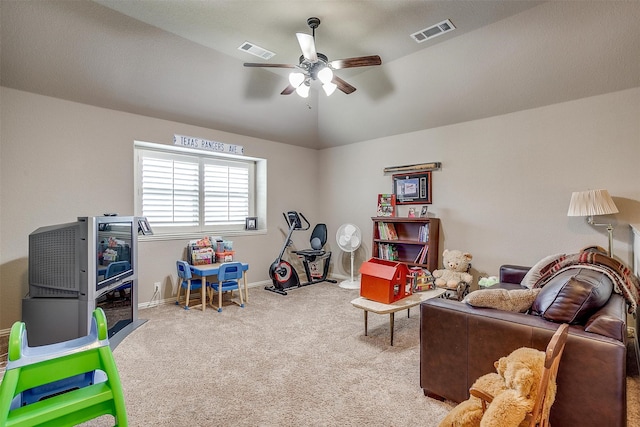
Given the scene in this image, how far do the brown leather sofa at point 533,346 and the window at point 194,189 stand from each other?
3.71 metres

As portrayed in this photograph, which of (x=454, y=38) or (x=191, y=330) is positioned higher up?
(x=454, y=38)

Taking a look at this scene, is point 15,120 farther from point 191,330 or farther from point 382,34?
point 382,34

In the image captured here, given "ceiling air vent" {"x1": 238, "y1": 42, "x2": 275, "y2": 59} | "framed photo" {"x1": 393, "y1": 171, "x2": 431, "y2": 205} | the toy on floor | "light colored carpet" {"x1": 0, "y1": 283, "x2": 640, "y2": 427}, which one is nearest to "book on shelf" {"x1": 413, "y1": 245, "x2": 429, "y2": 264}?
"framed photo" {"x1": 393, "y1": 171, "x2": 431, "y2": 205}

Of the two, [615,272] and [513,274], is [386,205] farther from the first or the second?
[615,272]

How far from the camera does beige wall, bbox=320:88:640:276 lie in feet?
10.4

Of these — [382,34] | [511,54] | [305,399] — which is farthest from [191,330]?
[511,54]

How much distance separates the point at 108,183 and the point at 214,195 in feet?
4.83

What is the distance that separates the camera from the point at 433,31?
3.09 meters

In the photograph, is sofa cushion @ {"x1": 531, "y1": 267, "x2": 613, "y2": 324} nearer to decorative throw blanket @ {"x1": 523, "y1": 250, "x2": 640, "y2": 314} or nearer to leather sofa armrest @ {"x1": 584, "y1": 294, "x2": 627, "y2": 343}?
leather sofa armrest @ {"x1": 584, "y1": 294, "x2": 627, "y2": 343}

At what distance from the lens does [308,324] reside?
3.35 meters

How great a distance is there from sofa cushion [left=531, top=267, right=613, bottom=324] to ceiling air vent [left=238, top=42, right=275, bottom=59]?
11.2ft

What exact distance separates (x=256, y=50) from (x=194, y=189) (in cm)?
222

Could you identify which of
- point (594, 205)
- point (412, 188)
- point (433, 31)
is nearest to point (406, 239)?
point (412, 188)

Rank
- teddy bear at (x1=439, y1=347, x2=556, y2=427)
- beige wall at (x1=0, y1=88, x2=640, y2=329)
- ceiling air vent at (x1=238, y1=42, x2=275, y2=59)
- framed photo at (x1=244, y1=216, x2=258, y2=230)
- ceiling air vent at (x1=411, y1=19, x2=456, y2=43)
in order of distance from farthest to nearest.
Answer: framed photo at (x1=244, y1=216, x2=258, y2=230), ceiling air vent at (x1=238, y1=42, x2=275, y2=59), beige wall at (x1=0, y1=88, x2=640, y2=329), ceiling air vent at (x1=411, y1=19, x2=456, y2=43), teddy bear at (x1=439, y1=347, x2=556, y2=427)
